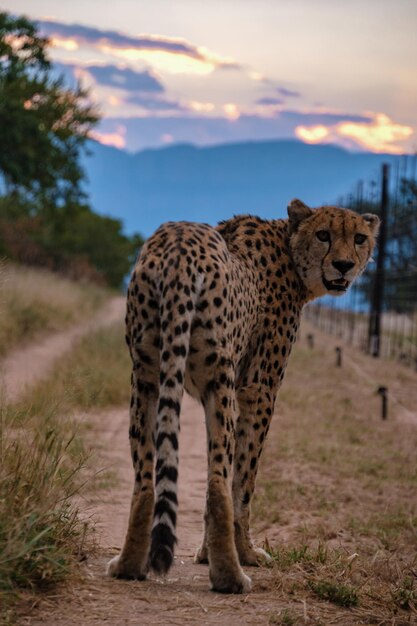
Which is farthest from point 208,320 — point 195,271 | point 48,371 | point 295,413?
point 48,371

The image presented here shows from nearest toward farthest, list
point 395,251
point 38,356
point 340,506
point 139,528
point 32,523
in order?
point 32,523, point 139,528, point 340,506, point 38,356, point 395,251

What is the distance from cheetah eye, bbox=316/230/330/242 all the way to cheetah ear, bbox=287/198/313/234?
0.73 ft

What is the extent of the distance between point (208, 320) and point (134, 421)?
613mm

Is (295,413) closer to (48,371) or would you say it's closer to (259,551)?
(48,371)

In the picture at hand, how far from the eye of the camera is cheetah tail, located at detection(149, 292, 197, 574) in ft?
13.0

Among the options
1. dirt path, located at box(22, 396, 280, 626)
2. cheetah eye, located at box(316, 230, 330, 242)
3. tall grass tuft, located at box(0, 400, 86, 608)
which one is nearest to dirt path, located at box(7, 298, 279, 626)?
dirt path, located at box(22, 396, 280, 626)

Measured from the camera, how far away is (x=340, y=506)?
7.10 metres

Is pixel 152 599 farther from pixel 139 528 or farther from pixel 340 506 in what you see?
pixel 340 506

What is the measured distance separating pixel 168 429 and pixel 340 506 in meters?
3.29

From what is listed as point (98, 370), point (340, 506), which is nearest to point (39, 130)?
point (98, 370)

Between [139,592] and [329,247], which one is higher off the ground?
[329,247]

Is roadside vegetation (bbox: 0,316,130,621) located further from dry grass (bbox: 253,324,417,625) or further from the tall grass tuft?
dry grass (bbox: 253,324,417,625)

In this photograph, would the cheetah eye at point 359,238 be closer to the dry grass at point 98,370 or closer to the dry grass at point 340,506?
the dry grass at point 340,506

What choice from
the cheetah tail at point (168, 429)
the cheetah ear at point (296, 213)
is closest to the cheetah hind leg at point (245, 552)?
the cheetah tail at point (168, 429)
